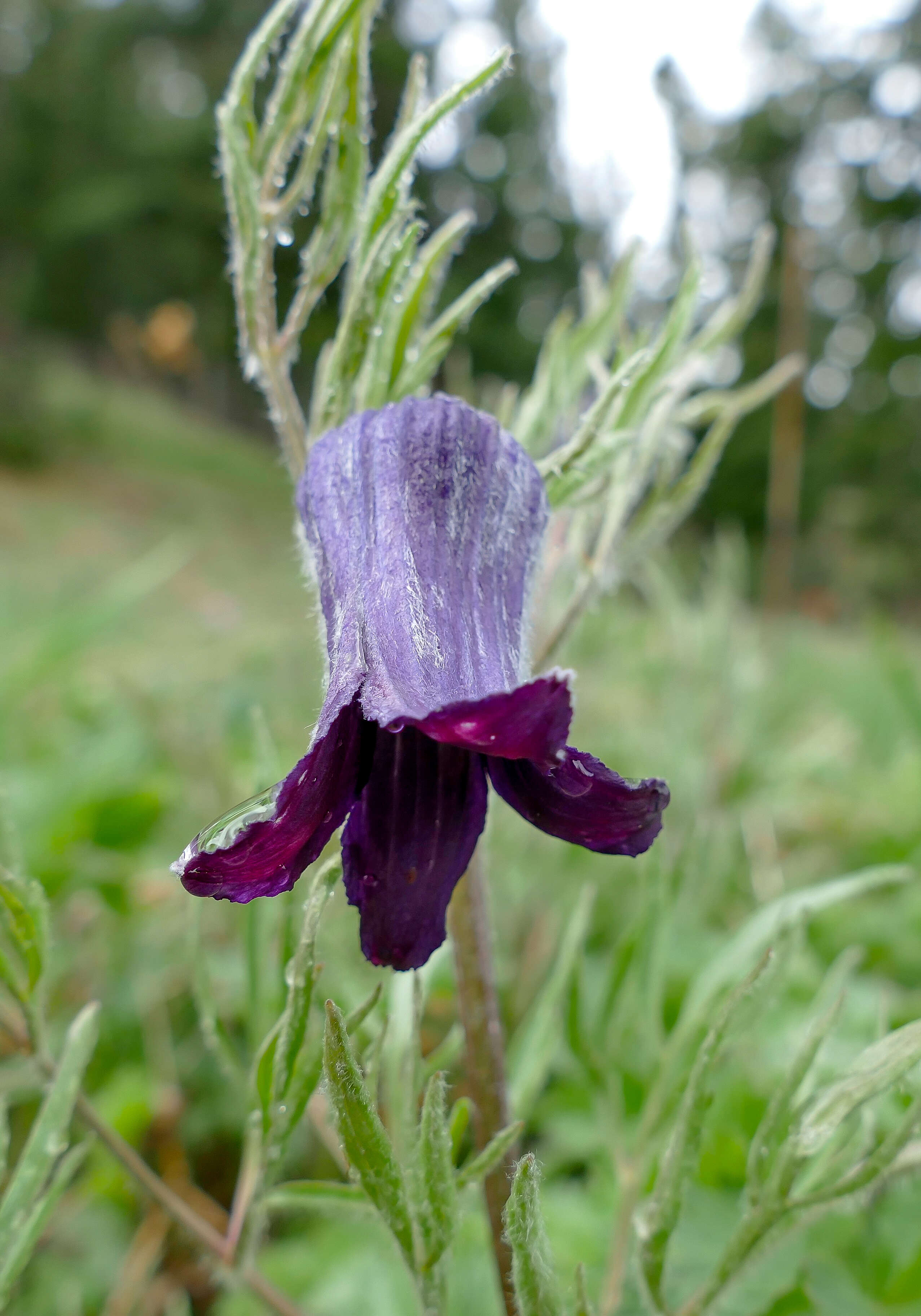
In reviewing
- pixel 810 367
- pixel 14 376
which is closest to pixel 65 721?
pixel 14 376

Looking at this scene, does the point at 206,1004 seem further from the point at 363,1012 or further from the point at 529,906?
the point at 529,906

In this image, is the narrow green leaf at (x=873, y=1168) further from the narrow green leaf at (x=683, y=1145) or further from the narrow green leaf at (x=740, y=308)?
the narrow green leaf at (x=740, y=308)

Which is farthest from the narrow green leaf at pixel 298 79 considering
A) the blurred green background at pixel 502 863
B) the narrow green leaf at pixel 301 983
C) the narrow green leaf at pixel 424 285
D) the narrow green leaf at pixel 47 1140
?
the narrow green leaf at pixel 47 1140

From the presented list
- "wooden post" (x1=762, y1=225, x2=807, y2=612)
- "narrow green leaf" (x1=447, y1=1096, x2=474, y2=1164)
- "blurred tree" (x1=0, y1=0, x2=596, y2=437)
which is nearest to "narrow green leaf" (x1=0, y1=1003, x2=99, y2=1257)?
"narrow green leaf" (x1=447, y1=1096, x2=474, y2=1164)

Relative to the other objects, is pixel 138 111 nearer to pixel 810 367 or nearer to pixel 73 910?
pixel 810 367

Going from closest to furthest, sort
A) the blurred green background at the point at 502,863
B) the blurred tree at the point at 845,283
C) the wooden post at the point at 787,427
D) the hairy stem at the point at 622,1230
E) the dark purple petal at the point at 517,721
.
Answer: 1. the dark purple petal at the point at 517,721
2. the hairy stem at the point at 622,1230
3. the blurred green background at the point at 502,863
4. the wooden post at the point at 787,427
5. the blurred tree at the point at 845,283

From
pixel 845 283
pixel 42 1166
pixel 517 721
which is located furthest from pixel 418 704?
pixel 845 283
